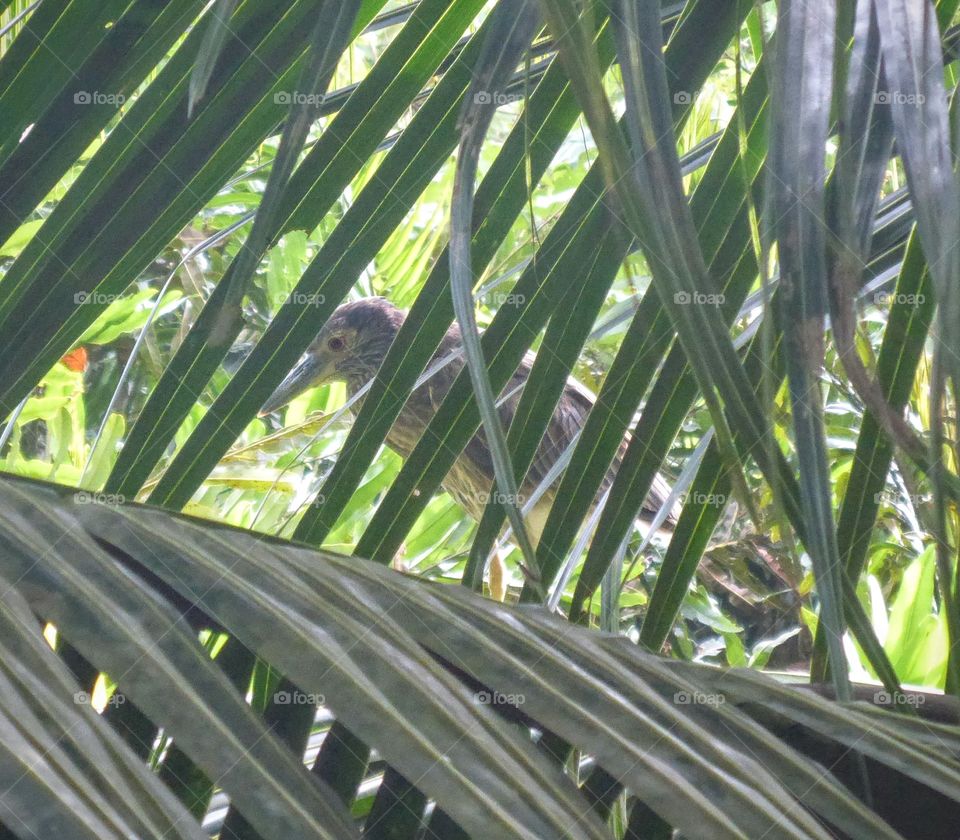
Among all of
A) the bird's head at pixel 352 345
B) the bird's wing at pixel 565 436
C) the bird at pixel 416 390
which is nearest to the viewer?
the bird at pixel 416 390

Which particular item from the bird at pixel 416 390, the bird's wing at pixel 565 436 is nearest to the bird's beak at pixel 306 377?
the bird at pixel 416 390

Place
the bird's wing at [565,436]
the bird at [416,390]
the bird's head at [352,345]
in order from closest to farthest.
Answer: the bird at [416,390], the bird's wing at [565,436], the bird's head at [352,345]

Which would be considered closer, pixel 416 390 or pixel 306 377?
pixel 416 390

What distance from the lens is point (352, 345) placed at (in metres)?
3.10

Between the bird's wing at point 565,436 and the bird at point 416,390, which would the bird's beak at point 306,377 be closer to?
the bird at point 416,390

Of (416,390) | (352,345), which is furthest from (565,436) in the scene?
(352,345)

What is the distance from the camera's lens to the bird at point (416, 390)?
274 cm

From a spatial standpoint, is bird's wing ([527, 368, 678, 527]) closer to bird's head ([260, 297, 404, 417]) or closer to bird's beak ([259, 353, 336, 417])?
bird's head ([260, 297, 404, 417])

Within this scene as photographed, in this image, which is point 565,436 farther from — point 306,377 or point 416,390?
point 306,377

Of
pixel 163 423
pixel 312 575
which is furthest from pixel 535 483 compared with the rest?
pixel 312 575

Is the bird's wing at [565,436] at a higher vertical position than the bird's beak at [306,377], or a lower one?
higher

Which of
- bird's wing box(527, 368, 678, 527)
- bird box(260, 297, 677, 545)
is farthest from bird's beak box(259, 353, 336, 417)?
bird's wing box(527, 368, 678, 527)

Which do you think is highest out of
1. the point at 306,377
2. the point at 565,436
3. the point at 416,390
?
the point at 565,436

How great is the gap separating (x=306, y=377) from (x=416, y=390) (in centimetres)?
42
